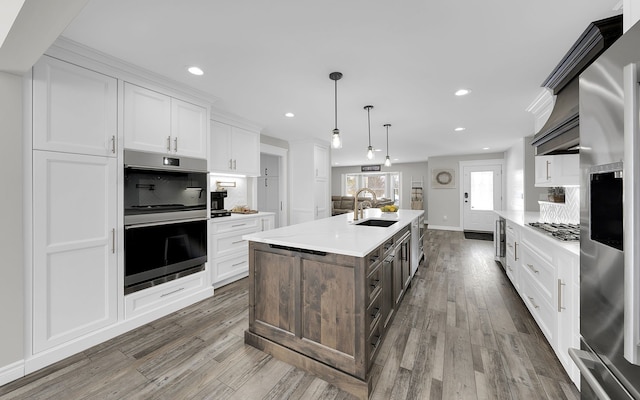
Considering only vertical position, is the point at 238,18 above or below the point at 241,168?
above

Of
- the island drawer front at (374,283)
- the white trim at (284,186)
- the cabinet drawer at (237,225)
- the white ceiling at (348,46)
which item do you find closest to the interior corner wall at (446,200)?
the white ceiling at (348,46)

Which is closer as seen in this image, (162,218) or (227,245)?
(162,218)

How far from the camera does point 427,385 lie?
1.63 m

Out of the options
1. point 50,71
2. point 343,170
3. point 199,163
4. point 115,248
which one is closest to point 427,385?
point 115,248

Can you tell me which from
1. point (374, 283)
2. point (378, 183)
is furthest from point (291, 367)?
point (378, 183)

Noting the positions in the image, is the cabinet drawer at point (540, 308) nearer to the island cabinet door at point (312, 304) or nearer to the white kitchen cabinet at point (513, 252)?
the white kitchen cabinet at point (513, 252)

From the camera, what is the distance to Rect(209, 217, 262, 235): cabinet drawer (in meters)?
3.19

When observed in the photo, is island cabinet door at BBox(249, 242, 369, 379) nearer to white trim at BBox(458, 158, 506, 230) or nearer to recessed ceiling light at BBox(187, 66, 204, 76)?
recessed ceiling light at BBox(187, 66, 204, 76)

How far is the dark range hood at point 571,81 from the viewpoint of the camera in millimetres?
1229

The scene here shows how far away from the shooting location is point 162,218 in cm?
250

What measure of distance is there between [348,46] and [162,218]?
2.32 meters

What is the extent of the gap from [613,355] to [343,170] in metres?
10.6

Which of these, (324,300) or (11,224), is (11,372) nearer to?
(11,224)

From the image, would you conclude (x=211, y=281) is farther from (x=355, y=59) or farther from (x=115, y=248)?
(x=355, y=59)
